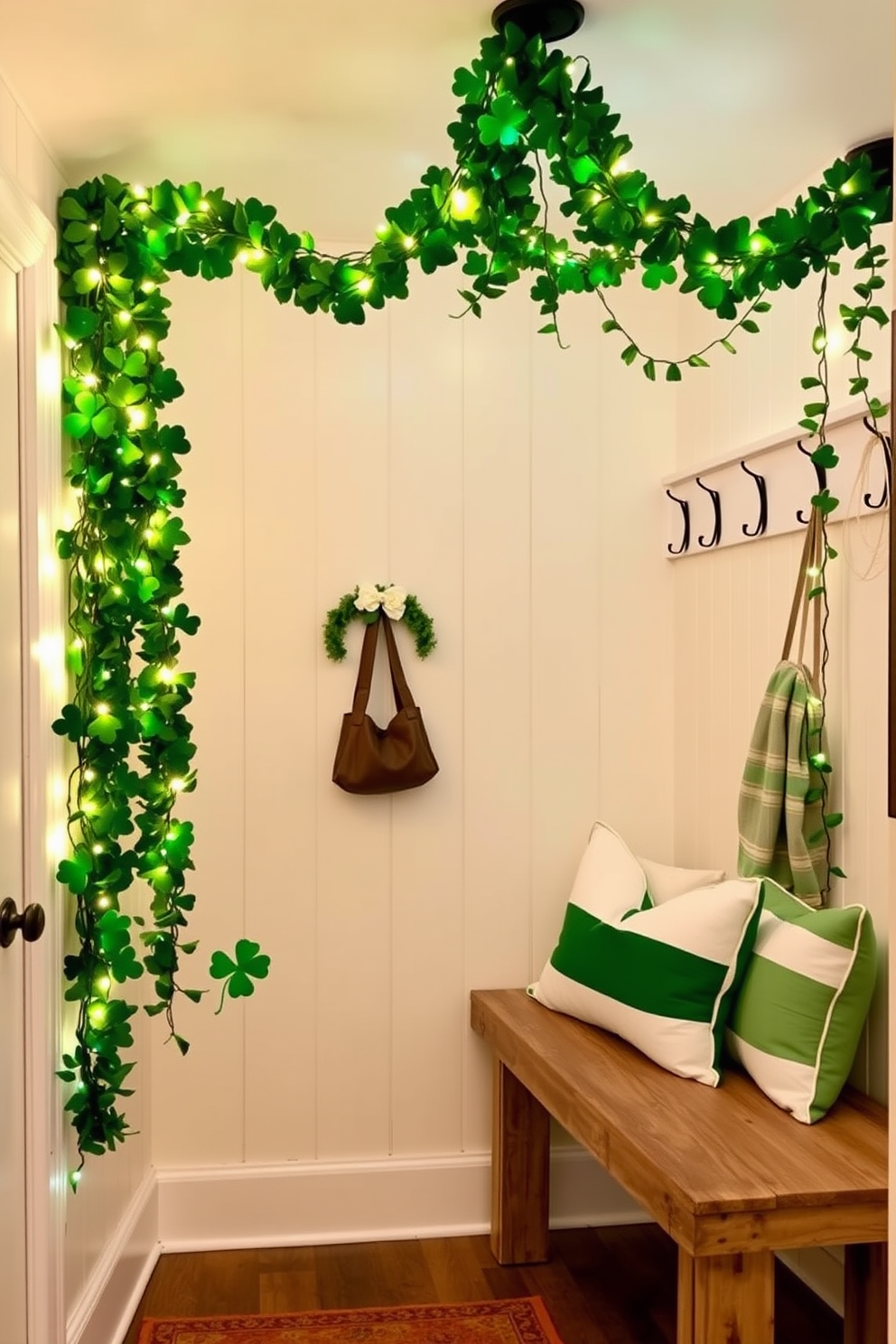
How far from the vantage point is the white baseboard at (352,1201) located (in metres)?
3.19

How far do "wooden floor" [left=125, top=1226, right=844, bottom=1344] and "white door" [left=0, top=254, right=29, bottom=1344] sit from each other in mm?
695

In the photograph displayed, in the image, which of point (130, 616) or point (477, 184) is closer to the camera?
point (477, 184)

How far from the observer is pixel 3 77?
2.21m

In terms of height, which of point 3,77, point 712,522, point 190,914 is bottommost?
point 190,914

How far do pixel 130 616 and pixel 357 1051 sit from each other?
4.57ft

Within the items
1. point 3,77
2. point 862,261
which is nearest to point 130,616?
point 3,77

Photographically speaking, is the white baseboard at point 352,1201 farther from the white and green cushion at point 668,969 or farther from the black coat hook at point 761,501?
the black coat hook at point 761,501

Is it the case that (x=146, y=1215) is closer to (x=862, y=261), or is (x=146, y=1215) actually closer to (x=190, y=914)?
(x=190, y=914)

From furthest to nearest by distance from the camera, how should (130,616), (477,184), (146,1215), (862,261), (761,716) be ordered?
(146,1215)
(761,716)
(130,616)
(862,261)
(477,184)

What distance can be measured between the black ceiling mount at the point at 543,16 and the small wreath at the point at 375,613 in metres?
1.45

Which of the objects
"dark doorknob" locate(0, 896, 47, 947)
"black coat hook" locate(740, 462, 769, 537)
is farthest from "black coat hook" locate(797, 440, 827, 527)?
"dark doorknob" locate(0, 896, 47, 947)

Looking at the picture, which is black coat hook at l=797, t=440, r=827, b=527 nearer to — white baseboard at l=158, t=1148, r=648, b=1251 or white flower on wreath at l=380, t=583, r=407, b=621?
white flower on wreath at l=380, t=583, r=407, b=621

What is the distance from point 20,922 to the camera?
7.18 ft

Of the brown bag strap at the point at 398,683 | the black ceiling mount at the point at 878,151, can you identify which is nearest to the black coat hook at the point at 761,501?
the black ceiling mount at the point at 878,151
